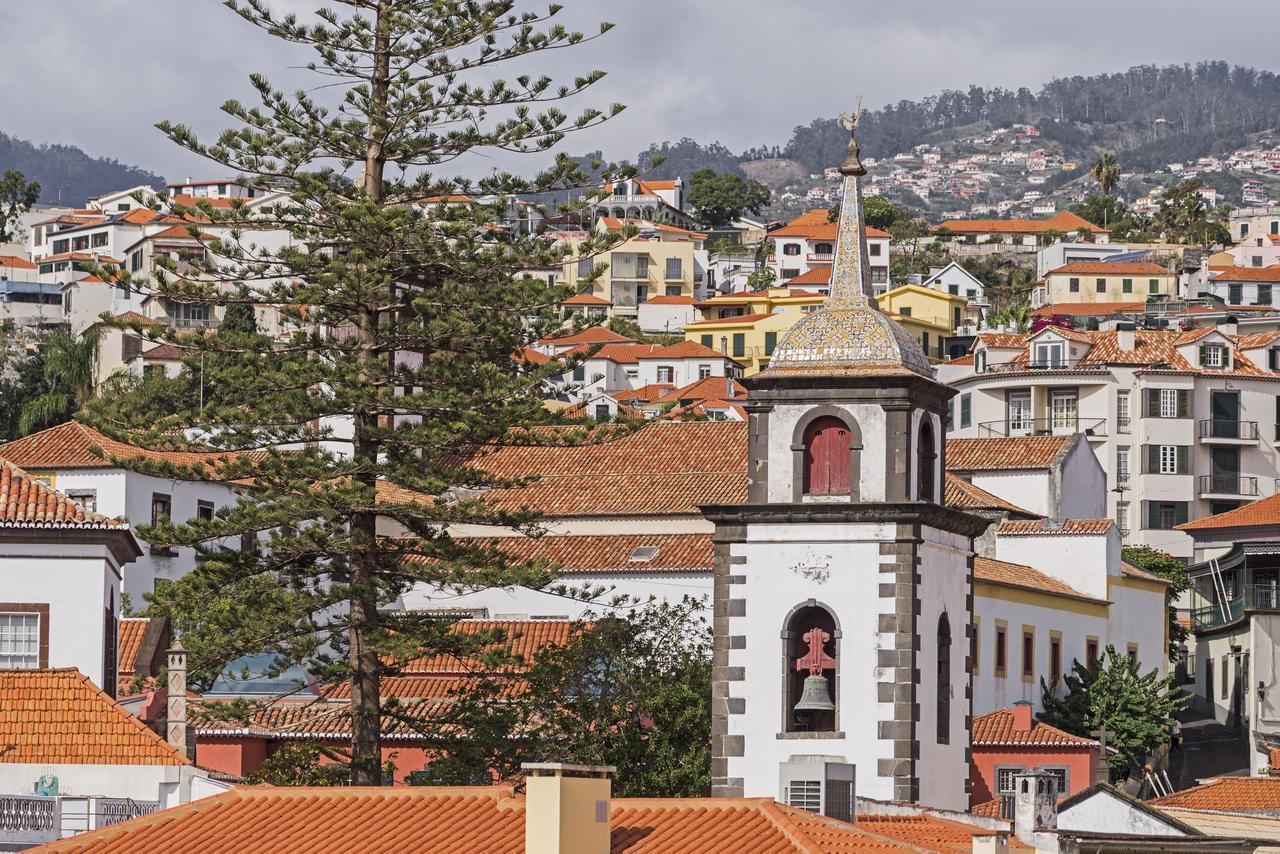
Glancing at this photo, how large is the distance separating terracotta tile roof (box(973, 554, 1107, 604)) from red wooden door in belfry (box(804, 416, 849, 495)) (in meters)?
20.9

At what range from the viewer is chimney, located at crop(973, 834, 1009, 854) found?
31.1 meters

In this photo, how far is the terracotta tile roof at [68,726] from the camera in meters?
34.8

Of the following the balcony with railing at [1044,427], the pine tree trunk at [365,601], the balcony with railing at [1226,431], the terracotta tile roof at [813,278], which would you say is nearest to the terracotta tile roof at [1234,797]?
the pine tree trunk at [365,601]

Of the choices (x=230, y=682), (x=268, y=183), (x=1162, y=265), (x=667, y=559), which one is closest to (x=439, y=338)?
(x=268, y=183)

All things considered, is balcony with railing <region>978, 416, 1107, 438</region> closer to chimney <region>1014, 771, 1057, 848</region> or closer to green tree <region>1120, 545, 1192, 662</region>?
green tree <region>1120, 545, 1192, 662</region>

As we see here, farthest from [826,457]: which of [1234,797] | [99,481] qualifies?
[99,481]

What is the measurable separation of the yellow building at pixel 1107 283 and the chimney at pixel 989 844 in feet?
389

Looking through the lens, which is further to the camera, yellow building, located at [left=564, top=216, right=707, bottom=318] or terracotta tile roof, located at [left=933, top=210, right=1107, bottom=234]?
terracotta tile roof, located at [left=933, top=210, right=1107, bottom=234]

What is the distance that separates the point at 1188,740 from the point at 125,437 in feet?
116

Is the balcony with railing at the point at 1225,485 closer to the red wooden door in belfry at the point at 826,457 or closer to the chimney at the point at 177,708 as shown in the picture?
the red wooden door in belfry at the point at 826,457

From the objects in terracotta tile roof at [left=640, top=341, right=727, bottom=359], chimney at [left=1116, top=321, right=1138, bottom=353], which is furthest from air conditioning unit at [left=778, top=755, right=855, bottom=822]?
terracotta tile roof at [left=640, top=341, right=727, bottom=359]

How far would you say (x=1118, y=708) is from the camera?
63.4m

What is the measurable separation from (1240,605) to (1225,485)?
98.2 ft

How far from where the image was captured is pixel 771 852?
28.5m
